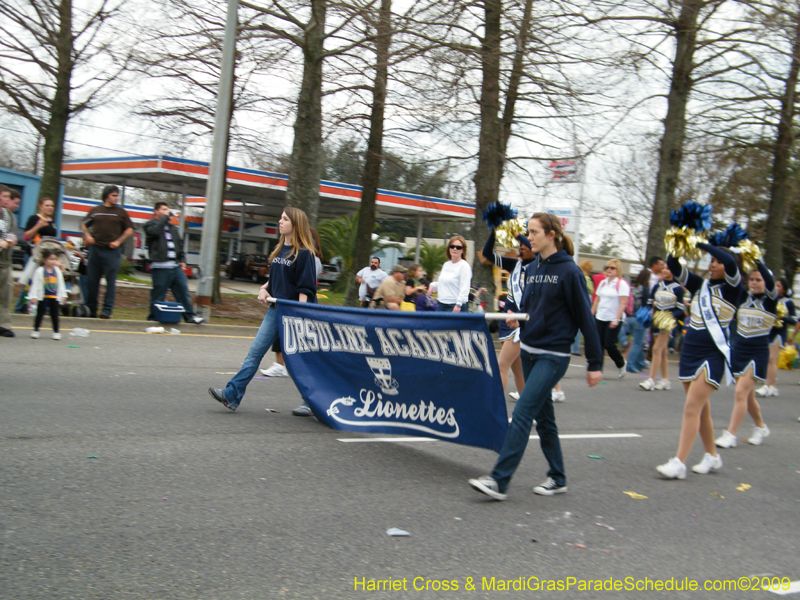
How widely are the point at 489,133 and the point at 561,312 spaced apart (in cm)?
1318

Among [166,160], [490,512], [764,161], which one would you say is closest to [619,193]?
[764,161]

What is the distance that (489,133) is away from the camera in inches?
688

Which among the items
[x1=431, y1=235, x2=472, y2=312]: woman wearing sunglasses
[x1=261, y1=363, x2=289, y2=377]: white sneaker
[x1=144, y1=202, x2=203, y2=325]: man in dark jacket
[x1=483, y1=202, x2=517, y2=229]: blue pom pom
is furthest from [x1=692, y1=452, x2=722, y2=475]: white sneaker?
[x1=144, y1=202, x2=203, y2=325]: man in dark jacket

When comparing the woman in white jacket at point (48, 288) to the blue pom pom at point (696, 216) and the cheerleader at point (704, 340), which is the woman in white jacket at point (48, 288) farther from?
the blue pom pom at point (696, 216)

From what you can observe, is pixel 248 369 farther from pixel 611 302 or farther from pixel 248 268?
pixel 248 268

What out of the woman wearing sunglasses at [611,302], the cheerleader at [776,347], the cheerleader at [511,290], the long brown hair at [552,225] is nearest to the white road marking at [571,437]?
the cheerleader at [511,290]

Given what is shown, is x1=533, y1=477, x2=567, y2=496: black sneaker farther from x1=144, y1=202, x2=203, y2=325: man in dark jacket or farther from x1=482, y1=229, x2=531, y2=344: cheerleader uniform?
x1=144, y1=202, x2=203, y2=325: man in dark jacket

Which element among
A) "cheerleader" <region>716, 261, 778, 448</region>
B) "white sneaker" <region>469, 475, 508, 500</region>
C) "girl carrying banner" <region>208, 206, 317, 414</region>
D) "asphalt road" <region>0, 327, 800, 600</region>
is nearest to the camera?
"asphalt road" <region>0, 327, 800, 600</region>

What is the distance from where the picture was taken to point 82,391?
7.25m

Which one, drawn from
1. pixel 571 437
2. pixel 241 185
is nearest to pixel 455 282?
pixel 571 437

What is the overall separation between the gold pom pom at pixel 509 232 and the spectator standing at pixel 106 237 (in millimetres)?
7445

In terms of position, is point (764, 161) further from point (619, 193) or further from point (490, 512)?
point (490, 512)

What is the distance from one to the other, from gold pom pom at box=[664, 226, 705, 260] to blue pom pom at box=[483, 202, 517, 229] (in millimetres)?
1385

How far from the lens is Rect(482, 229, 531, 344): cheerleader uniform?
21.8 feet
